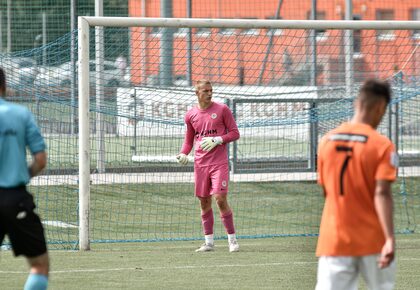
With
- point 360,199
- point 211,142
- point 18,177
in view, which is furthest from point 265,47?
point 360,199

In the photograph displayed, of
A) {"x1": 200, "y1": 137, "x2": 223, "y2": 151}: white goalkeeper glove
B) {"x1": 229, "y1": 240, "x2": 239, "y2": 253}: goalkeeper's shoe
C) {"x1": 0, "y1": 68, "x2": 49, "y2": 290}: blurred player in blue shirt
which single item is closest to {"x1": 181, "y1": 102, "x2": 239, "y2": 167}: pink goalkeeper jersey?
{"x1": 200, "y1": 137, "x2": 223, "y2": 151}: white goalkeeper glove

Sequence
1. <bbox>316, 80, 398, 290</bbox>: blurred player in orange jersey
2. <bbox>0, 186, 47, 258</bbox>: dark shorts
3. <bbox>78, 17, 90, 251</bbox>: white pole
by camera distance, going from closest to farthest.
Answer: <bbox>316, 80, 398, 290</bbox>: blurred player in orange jersey, <bbox>0, 186, 47, 258</bbox>: dark shorts, <bbox>78, 17, 90, 251</bbox>: white pole

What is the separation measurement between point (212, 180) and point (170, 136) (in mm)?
5502

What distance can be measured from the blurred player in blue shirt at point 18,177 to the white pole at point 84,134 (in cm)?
494

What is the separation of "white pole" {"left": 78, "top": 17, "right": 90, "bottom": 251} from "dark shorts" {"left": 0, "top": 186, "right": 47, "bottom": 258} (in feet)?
16.2

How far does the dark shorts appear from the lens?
22.5ft

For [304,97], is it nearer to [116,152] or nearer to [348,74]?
[348,74]

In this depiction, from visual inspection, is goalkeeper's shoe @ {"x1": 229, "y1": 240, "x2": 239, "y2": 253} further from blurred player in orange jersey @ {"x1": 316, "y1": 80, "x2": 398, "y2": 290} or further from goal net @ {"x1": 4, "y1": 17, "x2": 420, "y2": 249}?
blurred player in orange jersey @ {"x1": 316, "y1": 80, "x2": 398, "y2": 290}

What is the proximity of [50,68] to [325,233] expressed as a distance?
1071cm

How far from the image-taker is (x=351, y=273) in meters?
6.20

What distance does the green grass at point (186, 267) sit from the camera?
31.3 ft

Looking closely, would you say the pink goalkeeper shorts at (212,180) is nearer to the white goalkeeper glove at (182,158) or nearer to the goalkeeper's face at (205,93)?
the white goalkeeper glove at (182,158)

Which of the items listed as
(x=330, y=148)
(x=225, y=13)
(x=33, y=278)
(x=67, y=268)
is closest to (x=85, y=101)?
(x=67, y=268)

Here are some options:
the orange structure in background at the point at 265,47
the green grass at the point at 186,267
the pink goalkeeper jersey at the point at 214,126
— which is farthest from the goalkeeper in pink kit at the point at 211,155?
the orange structure in background at the point at 265,47
